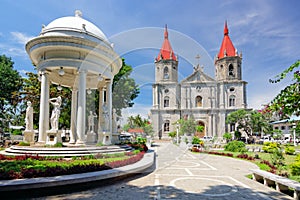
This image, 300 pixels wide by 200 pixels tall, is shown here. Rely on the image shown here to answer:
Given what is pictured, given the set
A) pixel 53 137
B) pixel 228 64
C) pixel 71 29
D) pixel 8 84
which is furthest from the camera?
pixel 228 64

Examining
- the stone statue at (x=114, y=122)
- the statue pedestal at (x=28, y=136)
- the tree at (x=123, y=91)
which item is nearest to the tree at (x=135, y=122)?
the stone statue at (x=114, y=122)

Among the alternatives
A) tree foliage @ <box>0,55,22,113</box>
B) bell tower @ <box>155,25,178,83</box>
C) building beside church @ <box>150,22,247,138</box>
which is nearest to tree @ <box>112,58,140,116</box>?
tree foliage @ <box>0,55,22,113</box>

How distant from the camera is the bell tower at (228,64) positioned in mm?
50062

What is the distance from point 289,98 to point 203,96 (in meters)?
47.6

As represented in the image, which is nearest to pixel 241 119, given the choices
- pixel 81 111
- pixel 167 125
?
pixel 167 125

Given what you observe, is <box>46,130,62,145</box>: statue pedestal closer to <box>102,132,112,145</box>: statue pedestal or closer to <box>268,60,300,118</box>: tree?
<box>102,132,112,145</box>: statue pedestal

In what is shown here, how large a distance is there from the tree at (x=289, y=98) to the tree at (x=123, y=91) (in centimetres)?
1791

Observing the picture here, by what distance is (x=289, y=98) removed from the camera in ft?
16.8

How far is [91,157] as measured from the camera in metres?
10.3

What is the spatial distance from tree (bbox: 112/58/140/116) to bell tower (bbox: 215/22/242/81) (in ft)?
106

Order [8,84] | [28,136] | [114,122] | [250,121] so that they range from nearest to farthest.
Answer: [28,136], [114,122], [8,84], [250,121]

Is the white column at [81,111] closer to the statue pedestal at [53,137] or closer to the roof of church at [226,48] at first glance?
the statue pedestal at [53,137]

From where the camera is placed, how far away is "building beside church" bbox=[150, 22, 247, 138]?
163ft

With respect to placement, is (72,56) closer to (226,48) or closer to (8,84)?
(8,84)
